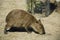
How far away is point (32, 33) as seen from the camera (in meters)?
1.60

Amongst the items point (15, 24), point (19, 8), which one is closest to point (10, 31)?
point (15, 24)

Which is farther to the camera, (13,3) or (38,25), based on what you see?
(13,3)

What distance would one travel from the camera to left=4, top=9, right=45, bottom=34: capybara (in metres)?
1.60

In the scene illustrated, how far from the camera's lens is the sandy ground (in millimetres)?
1564

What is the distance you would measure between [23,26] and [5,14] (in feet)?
0.48

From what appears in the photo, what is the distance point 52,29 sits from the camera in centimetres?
159

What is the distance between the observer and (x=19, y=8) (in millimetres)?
1658

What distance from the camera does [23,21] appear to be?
1597 millimetres

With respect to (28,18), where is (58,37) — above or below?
below

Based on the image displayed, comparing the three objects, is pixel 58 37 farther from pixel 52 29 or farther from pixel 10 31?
pixel 10 31

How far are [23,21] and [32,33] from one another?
90 mm

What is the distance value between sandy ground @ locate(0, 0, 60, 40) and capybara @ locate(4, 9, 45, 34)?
3 cm

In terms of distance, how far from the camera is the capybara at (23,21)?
1.60 m

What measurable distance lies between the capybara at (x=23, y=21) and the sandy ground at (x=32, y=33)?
3 cm
